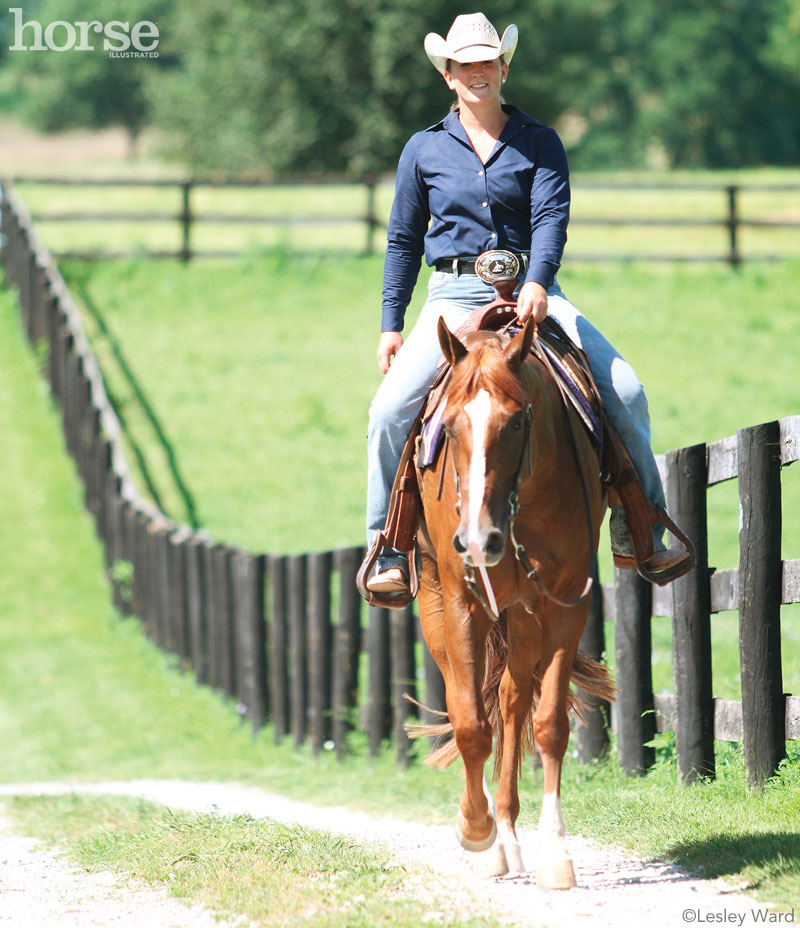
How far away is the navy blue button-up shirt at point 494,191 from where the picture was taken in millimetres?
5750

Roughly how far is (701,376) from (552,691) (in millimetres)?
15735

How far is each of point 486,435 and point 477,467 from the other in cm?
13

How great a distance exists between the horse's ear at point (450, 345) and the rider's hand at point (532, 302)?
0.52 m

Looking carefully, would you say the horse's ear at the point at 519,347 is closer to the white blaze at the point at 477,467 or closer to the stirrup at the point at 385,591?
the white blaze at the point at 477,467

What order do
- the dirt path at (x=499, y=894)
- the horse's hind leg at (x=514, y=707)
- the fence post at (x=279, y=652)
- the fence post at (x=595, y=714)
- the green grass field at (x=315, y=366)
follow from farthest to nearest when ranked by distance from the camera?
the green grass field at (x=315, y=366), the fence post at (x=279, y=652), the fence post at (x=595, y=714), the horse's hind leg at (x=514, y=707), the dirt path at (x=499, y=894)

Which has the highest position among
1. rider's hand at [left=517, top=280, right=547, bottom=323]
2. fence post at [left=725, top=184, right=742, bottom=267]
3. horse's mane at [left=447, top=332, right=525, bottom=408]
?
fence post at [left=725, top=184, right=742, bottom=267]

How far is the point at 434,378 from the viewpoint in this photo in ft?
19.0

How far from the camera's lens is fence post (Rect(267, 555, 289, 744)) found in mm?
11891

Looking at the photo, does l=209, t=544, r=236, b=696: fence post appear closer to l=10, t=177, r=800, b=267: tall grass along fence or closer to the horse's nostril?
the horse's nostril

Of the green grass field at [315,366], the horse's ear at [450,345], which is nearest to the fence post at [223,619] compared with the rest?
the green grass field at [315,366]

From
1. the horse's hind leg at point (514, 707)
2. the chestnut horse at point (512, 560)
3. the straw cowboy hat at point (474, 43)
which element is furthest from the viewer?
the straw cowboy hat at point (474, 43)

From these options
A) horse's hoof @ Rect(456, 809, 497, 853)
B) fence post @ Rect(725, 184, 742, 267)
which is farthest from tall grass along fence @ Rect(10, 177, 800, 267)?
horse's hoof @ Rect(456, 809, 497, 853)

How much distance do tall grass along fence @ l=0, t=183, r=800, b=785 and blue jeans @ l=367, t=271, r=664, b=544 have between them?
783 mm

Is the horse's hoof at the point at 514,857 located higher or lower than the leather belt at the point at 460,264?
lower
